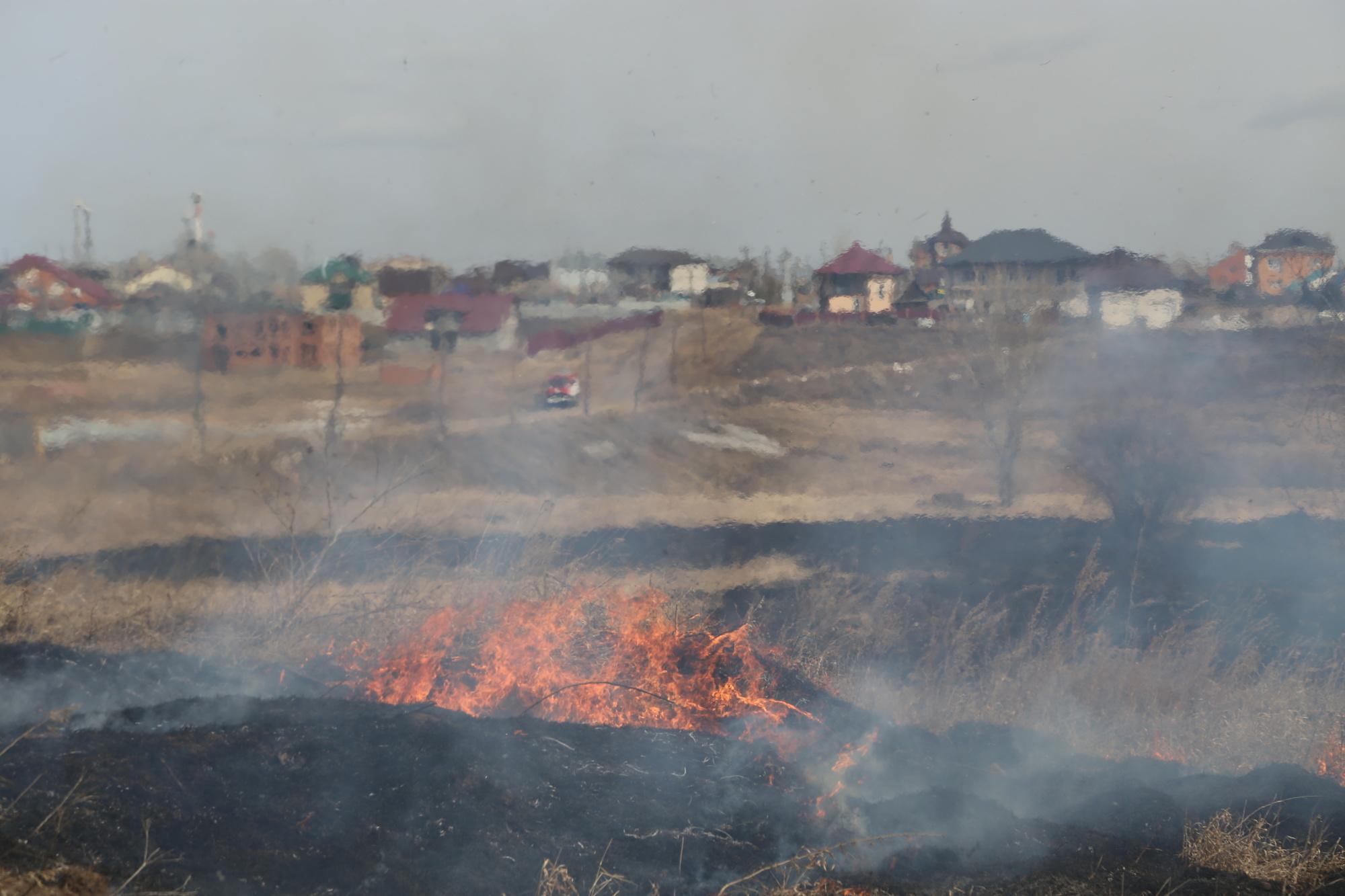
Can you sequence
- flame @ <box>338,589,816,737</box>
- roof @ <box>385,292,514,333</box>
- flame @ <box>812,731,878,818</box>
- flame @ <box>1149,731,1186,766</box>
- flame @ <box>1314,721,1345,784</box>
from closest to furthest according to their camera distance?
1. flame @ <box>812,731,878,818</box>
2. flame @ <box>338,589,816,737</box>
3. flame @ <box>1314,721,1345,784</box>
4. flame @ <box>1149,731,1186,766</box>
5. roof @ <box>385,292,514,333</box>

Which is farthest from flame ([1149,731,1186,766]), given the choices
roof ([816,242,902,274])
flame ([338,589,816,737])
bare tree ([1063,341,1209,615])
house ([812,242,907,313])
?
roof ([816,242,902,274])

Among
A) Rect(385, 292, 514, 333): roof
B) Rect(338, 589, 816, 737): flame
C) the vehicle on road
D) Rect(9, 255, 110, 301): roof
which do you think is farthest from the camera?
the vehicle on road

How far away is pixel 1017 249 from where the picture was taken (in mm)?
24969

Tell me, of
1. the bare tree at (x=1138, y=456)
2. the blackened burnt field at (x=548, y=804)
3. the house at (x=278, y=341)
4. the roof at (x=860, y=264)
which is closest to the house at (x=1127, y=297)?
the bare tree at (x=1138, y=456)

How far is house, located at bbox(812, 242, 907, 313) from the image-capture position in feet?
99.5

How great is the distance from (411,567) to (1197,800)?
421 inches

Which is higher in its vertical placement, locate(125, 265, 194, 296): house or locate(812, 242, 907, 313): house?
locate(812, 242, 907, 313): house

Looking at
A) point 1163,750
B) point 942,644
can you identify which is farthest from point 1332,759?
point 942,644

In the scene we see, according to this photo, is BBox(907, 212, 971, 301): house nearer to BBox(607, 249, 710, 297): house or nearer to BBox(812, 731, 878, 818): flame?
BBox(607, 249, 710, 297): house

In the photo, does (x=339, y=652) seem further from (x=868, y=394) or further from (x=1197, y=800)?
(x=868, y=394)

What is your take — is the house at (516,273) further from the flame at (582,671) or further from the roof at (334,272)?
the flame at (582,671)

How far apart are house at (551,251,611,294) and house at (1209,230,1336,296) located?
49.9 ft

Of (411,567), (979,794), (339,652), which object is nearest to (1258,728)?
(979,794)

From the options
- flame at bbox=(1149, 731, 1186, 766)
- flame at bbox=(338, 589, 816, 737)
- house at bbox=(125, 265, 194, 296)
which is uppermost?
house at bbox=(125, 265, 194, 296)
